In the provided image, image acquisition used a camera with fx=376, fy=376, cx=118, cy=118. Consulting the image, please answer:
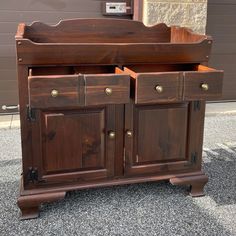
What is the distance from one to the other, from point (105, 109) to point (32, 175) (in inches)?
23.5

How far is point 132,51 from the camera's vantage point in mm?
2250

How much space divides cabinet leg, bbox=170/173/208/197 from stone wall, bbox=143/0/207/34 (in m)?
2.00

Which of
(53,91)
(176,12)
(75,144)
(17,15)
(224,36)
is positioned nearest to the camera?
(53,91)

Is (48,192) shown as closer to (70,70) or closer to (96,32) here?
(70,70)

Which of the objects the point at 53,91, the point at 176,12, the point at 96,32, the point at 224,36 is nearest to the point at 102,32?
the point at 96,32

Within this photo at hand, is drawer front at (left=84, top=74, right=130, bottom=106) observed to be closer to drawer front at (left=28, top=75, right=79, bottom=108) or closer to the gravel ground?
drawer front at (left=28, top=75, right=79, bottom=108)

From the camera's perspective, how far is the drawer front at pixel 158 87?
6.59ft

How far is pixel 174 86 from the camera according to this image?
2.08 m

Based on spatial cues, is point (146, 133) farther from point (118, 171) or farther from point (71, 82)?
point (71, 82)

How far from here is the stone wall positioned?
396cm

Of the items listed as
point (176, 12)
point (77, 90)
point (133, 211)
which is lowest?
point (133, 211)

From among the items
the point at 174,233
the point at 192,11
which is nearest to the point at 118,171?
the point at 174,233

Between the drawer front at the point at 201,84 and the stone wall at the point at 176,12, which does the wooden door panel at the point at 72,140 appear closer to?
the drawer front at the point at 201,84

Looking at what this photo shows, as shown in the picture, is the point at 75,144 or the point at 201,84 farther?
the point at 75,144
